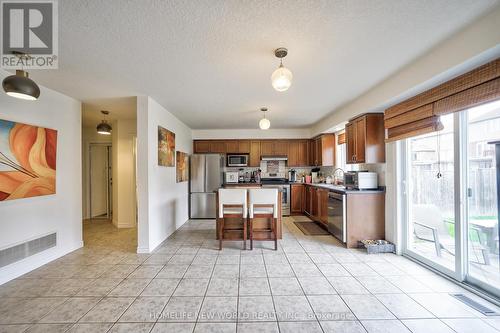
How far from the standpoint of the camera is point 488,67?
5.64 feet

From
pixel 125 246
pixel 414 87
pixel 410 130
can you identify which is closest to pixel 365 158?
pixel 410 130

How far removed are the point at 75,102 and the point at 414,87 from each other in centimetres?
482

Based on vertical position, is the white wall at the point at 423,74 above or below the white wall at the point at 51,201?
above

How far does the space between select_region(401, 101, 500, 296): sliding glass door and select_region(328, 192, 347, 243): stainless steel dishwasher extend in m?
0.98

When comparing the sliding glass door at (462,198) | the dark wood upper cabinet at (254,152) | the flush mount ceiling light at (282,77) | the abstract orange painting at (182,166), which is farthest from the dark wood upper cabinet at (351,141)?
the abstract orange painting at (182,166)

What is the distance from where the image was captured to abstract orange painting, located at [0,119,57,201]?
2344 mm

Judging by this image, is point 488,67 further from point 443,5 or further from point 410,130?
point 410,130

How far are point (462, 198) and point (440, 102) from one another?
1.09m

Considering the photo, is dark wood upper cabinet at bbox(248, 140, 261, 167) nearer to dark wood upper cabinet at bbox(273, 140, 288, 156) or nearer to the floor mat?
dark wood upper cabinet at bbox(273, 140, 288, 156)

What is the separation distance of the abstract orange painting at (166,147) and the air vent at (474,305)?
4.25m

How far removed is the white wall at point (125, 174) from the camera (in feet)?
15.2

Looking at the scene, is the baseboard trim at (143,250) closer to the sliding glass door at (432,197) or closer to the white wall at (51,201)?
the white wall at (51,201)

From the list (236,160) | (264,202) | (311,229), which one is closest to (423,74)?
(264,202)

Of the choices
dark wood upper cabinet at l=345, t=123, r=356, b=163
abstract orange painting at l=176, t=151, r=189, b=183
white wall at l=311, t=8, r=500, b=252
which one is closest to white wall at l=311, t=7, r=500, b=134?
white wall at l=311, t=8, r=500, b=252
